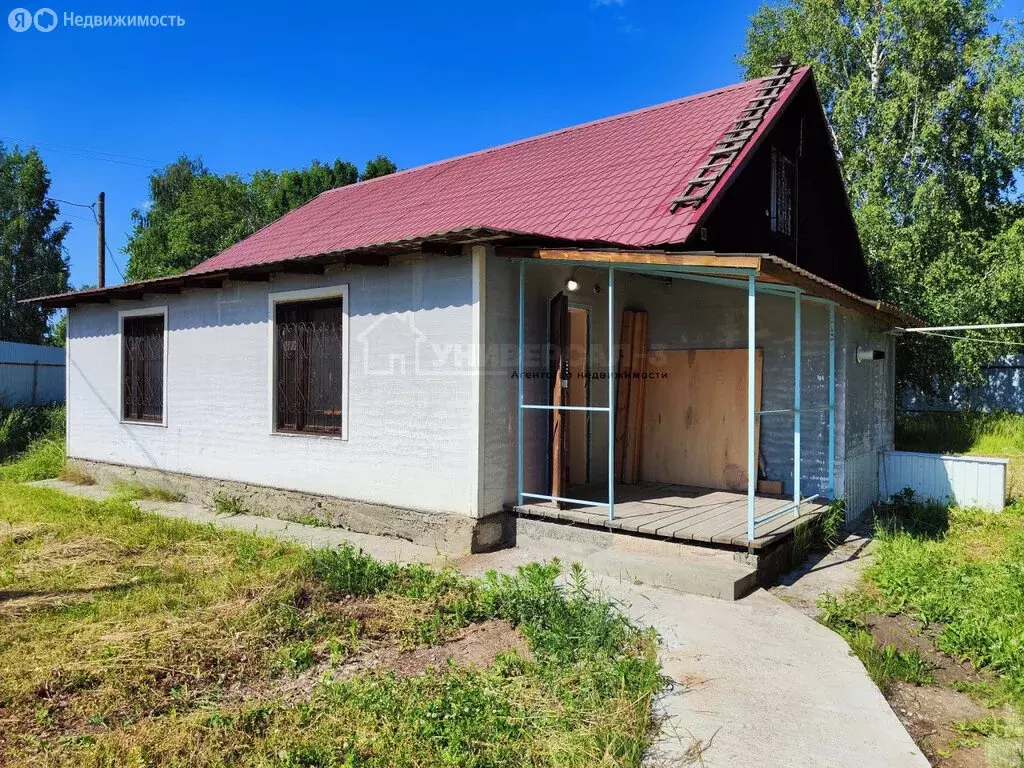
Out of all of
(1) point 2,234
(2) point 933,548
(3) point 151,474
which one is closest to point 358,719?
(2) point 933,548

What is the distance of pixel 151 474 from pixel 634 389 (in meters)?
7.10

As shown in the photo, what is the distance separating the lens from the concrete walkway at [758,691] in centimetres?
286

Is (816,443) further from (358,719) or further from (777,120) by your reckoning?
(358,719)

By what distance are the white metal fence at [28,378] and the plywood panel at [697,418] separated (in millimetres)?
16097

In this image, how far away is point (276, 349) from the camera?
7941 millimetres

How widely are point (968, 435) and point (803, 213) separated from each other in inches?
279

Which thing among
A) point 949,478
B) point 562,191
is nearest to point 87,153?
point 562,191

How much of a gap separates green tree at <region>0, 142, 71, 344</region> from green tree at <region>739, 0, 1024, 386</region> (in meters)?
28.7

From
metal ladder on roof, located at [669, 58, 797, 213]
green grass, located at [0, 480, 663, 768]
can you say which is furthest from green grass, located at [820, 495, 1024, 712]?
metal ladder on roof, located at [669, 58, 797, 213]

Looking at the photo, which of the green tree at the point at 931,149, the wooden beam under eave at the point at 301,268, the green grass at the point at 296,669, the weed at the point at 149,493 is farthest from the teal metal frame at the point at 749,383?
the green tree at the point at 931,149

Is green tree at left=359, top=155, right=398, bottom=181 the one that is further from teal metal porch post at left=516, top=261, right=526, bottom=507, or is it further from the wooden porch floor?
the wooden porch floor

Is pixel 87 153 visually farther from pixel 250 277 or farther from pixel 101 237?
pixel 250 277

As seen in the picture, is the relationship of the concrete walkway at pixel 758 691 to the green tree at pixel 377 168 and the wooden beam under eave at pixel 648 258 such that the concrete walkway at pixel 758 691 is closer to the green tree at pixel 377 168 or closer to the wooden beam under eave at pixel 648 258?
the wooden beam under eave at pixel 648 258

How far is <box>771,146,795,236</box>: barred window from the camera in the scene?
907 centimetres
